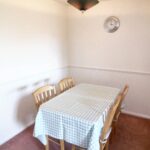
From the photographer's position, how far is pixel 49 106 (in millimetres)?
1813

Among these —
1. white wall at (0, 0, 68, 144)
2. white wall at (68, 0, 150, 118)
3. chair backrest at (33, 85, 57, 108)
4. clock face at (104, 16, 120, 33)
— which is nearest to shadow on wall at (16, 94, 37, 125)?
white wall at (0, 0, 68, 144)

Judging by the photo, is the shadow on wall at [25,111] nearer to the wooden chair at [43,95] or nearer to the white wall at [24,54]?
the white wall at [24,54]

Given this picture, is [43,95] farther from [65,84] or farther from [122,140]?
[122,140]

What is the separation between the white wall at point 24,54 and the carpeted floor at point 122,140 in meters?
0.15

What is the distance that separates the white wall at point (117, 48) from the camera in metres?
2.72

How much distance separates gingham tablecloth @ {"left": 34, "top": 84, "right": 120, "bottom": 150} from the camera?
4.98ft

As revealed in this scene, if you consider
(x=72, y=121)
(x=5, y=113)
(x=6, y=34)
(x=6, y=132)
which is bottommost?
(x=6, y=132)

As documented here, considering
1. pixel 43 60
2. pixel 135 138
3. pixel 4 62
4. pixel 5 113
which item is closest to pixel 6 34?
pixel 4 62

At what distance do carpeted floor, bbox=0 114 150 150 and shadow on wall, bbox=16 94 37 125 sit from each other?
0.16 meters

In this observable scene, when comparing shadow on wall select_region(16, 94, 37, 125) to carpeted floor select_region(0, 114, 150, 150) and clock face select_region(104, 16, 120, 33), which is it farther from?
clock face select_region(104, 16, 120, 33)

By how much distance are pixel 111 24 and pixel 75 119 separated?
2076 millimetres

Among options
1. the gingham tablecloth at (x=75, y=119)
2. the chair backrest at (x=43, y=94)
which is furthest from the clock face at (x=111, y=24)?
the chair backrest at (x=43, y=94)

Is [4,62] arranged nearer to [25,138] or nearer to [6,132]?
[6,132]

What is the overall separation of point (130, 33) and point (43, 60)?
1675 mm
